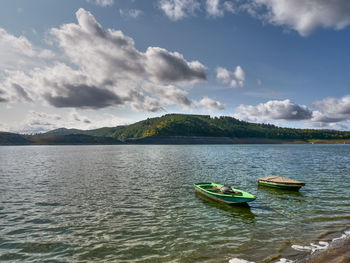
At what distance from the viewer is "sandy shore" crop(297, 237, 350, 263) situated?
1020 centimetres

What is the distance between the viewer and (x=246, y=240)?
1335 cm

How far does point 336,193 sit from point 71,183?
110 feet

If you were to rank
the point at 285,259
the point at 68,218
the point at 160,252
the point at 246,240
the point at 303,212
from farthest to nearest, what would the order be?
the point at 303,212 → the point at 68,218 → the point at 246,240 → the point at 160,252 → the point at 285,259

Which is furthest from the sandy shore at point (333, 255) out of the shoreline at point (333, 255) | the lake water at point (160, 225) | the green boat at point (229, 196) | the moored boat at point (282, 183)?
the moored boat at point (282, 183)

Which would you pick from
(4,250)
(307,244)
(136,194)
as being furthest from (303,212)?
(4,250)

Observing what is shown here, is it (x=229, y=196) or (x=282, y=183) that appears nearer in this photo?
(x=229, y=196)

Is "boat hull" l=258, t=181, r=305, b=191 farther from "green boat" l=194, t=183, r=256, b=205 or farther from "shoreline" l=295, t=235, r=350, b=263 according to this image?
"shoreline" l=295, t=235, r=350, b=263

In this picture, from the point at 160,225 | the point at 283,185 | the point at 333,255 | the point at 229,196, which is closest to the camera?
the point at 333,255

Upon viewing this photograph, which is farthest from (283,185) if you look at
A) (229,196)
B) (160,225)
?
(160,225)

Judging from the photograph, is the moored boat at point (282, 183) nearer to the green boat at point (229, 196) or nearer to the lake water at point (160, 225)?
the lake water at point (160, 225)

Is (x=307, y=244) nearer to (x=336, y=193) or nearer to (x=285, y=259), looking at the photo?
(x=285, y=259)

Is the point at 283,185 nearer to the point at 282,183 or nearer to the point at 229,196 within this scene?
the point at 282,183

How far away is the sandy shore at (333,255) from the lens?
10203 millimetres

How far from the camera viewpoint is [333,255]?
10742 mm
